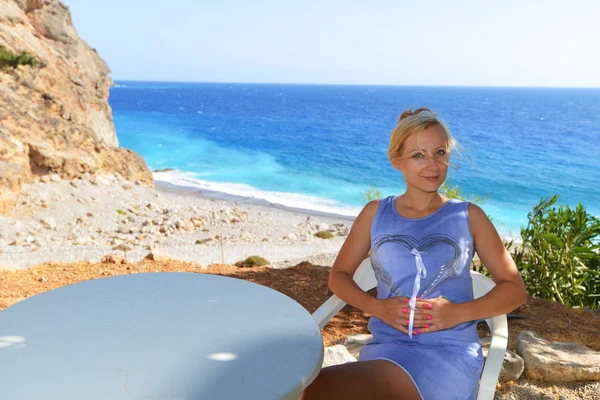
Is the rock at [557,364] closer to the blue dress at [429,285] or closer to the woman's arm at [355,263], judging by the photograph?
the blue dress at [429,285]

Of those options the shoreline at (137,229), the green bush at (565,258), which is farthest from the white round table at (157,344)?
the shoreline at (137,229)

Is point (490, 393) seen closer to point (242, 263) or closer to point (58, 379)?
point (58, 379)

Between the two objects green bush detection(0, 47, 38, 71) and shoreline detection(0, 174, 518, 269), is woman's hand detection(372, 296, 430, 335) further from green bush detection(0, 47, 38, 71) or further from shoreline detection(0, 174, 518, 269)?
green bush detection(0, 47, 38, 71)

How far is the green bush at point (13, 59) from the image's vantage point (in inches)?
554

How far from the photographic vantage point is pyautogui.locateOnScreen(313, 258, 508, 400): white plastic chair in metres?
1.79

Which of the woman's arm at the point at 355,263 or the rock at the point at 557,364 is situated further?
the rock at the point at 557,364

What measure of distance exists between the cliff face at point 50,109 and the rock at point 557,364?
11.7 metres

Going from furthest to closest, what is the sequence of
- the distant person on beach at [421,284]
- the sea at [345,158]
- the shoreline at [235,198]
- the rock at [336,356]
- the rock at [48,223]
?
the sea at [345,158], the shoreline at [235,198], the rock at [48,223], the rock at [336,356], the distant person on beach at [421,284]

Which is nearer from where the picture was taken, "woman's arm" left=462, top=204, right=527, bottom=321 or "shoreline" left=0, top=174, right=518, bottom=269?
"woman's arm" left=462, top=204, right=527, bottom=321

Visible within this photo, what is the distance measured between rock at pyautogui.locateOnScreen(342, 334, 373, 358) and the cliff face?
35.5ft

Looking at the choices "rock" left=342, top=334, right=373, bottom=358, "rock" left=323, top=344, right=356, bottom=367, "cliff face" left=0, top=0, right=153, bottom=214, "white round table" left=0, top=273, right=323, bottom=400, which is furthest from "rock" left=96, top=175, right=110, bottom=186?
"white round table" left=0, top=273, right=323, bottom=400

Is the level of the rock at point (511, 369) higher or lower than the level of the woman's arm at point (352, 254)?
lower

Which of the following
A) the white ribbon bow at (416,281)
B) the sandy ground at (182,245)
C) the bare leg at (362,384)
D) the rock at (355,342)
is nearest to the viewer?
the bare leg at (362,384)

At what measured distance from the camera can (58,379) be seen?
1323 millimetres
